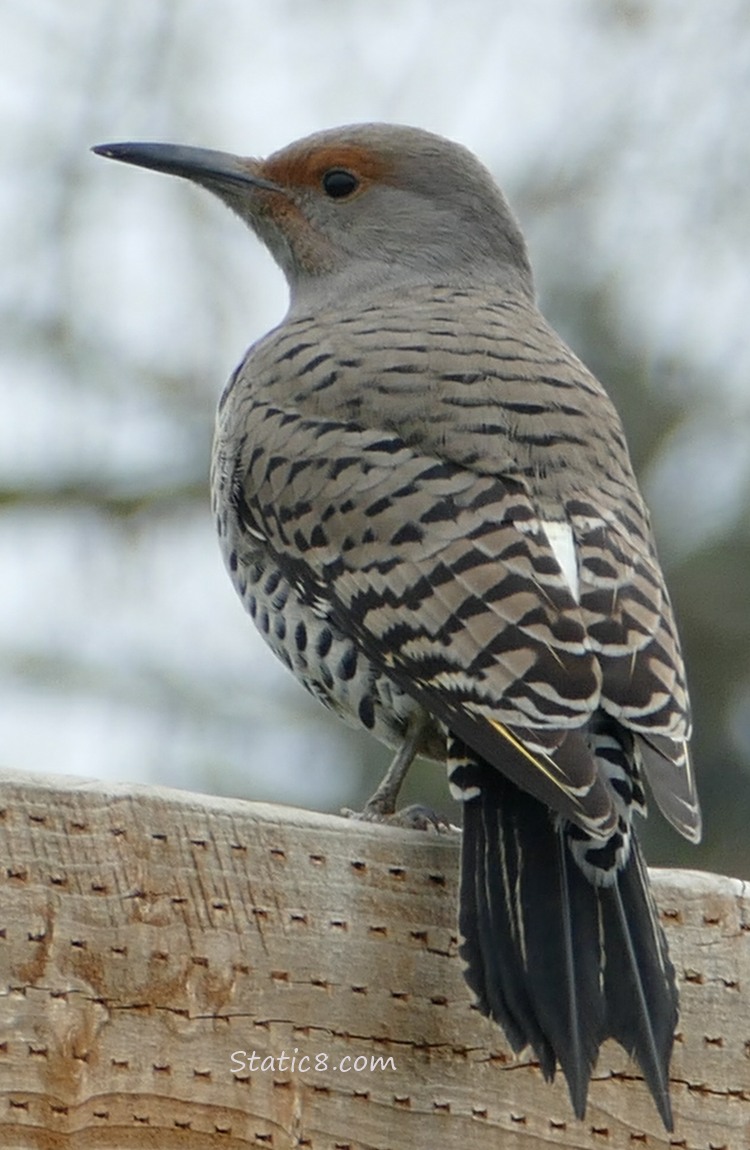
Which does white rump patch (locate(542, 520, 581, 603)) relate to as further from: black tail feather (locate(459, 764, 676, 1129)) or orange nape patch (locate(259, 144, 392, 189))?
orange nape patch (locate(259, 144, 392, 189))

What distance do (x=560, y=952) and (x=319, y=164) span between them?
3.08 m

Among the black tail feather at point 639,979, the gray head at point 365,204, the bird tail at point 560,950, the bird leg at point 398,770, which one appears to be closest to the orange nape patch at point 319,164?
the gray head at point 365,204

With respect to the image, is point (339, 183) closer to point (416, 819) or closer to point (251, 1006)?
point (416, 819)

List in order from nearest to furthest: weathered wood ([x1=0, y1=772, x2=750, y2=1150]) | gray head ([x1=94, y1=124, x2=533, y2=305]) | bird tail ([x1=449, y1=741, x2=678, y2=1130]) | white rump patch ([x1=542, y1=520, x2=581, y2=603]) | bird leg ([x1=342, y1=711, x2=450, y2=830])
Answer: weathered wood ([x1=0, y1=772, x2=750, y2=1150]) → bird tail ([x1=449, y1=741, x2=678, y2=1130]) → white rump patch ([x1=542, y1=520, x2=581, y2=603]) → bird leg ([x1=342, y1=711, x2=450, y2=830]) → gray head ([x1=94, y1=124, x2=533, y2=305])

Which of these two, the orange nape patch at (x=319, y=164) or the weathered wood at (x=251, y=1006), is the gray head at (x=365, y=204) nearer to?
the orange nape patch at (x=319, y=164)

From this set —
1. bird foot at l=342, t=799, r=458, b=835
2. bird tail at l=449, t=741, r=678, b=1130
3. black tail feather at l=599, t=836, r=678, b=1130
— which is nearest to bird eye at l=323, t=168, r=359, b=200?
bird foot at l=342, t=799, r=458, b=835

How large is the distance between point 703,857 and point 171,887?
5659 millimetres

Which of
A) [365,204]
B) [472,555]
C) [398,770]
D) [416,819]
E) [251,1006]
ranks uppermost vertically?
[365,204]

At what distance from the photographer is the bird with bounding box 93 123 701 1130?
2.61m

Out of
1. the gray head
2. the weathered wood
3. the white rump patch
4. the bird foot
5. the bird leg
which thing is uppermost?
the gray head

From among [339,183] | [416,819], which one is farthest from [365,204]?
[416,819]

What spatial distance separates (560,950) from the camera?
2.60 m

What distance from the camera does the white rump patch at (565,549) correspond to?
3.29 metres

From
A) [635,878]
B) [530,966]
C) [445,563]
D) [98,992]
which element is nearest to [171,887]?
[98,992]
